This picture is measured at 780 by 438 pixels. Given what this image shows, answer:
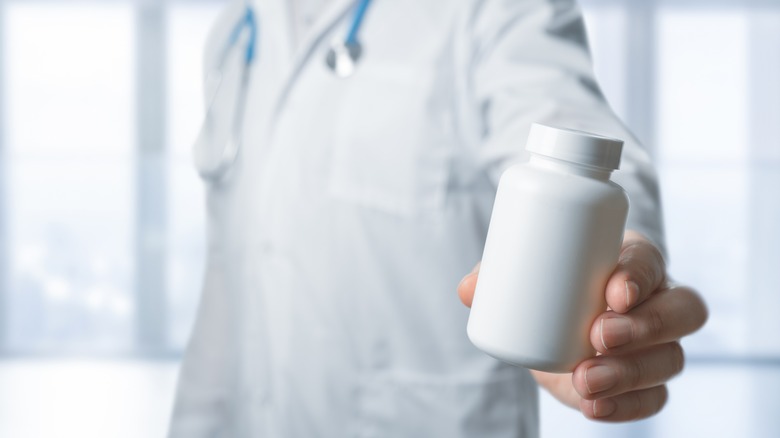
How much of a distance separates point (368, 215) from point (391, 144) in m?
0.09

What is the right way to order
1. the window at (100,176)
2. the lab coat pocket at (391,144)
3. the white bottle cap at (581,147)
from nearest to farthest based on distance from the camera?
1. the white bottle cap at (581,147)
2. the lab coat pocket at (391,144)
3. the window at (100,176)

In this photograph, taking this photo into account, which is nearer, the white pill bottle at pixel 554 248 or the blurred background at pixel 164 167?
the white pill bottle at pixel 554 248

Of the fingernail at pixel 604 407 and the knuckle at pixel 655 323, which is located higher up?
the knuckle at pixel 655 323

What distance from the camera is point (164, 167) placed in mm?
2998

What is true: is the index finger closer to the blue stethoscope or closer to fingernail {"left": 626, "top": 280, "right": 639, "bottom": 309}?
fingernail {"left": 626, "top": 280, "right": 639, "bottom": 309}

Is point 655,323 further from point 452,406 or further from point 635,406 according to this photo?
point 452,406

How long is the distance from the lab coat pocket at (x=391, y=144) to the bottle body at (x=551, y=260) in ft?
1.23

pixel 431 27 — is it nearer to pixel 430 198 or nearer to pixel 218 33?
pixel 430 198

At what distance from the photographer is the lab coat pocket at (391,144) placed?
811 mm

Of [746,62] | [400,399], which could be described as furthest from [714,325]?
[400,399]

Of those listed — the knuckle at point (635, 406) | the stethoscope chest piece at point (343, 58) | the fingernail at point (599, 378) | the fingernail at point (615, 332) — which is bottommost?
the knuckle at point (635, 406)

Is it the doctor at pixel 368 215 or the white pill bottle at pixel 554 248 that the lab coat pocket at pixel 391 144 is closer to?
the doctor at pixel 368 215

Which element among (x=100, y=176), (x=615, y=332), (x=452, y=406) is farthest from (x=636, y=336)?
(x=100, y=176)

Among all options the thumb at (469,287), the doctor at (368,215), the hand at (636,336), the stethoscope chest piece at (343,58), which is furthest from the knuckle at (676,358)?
the stethoscope chest piece at (343,58)
